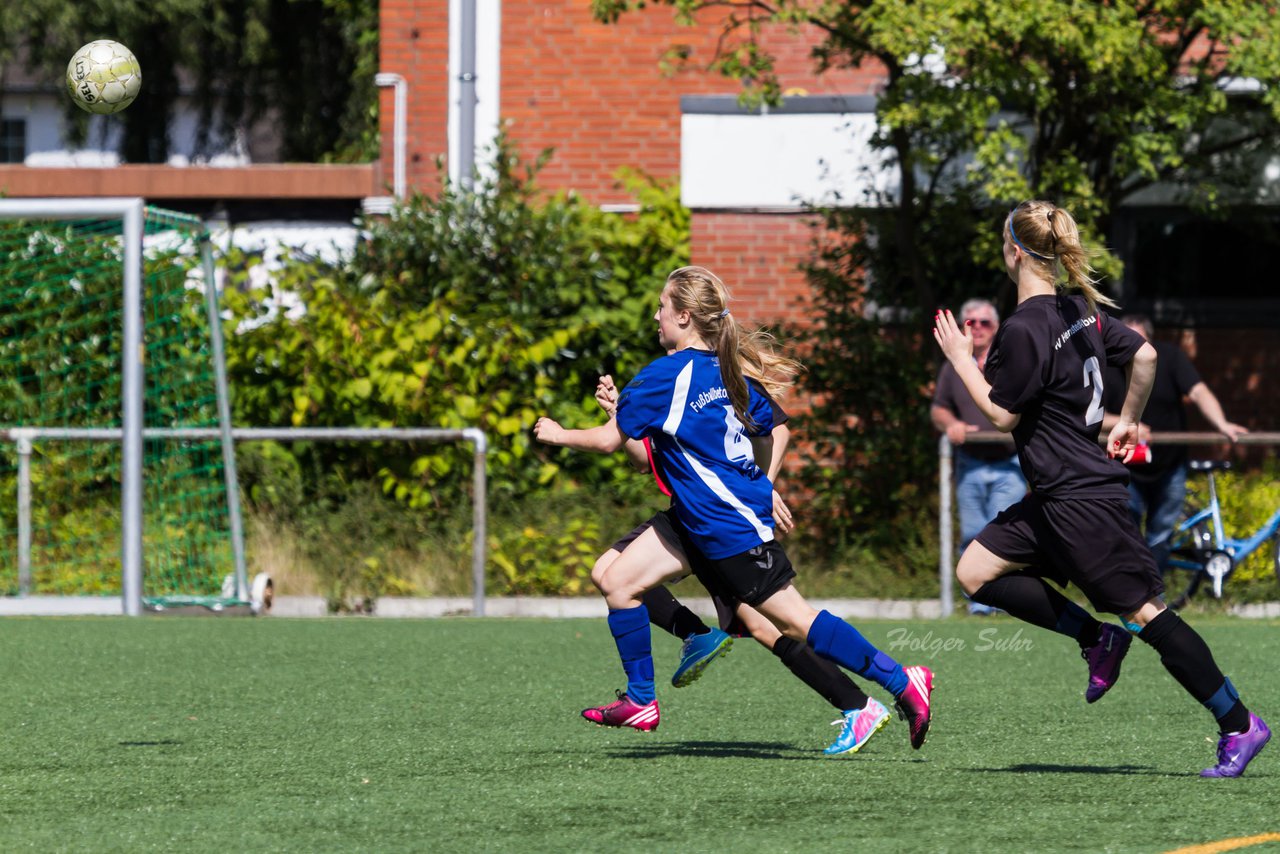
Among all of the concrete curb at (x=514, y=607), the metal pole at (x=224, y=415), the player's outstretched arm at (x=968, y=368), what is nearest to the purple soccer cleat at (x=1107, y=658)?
the player's outstretched arm at (x=968, y=368)

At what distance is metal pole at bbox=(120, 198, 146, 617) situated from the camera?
12.3 m

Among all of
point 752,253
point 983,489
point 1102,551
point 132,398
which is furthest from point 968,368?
point 752,253

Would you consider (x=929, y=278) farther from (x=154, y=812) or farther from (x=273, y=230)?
(x=154, y=812)

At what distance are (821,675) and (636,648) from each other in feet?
2.17

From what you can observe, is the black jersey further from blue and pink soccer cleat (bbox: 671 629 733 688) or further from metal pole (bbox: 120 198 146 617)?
metal pole (bbox: 120 198 146 617)

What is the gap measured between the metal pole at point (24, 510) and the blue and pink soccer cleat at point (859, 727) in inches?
338

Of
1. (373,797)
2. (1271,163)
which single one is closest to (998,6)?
(1271,163)

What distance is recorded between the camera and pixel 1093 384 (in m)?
6.04

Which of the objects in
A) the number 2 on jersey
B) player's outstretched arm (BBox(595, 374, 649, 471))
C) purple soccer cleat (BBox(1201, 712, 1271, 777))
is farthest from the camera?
player's outstretched arm (BBox(595, 374, 649, 471))

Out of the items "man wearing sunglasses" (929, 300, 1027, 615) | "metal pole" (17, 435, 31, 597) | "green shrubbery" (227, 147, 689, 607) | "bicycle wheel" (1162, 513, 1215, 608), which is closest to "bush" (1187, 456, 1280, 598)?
"bicycle wheel" (1162, 513, 1215, 608)

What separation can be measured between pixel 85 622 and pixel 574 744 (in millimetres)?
6004

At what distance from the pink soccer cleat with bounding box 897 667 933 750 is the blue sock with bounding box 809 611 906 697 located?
0.08 feet

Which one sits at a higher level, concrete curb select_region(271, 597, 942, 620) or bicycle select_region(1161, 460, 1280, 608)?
bicycle select_region(1161, 460, 1280, 608)

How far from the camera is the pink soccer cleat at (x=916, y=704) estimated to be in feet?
19.9
